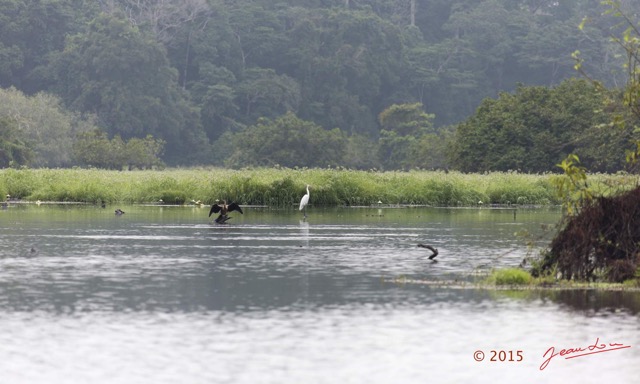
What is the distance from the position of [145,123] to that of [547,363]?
93.6 meters

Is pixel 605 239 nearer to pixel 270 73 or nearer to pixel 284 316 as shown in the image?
pixel 284 316

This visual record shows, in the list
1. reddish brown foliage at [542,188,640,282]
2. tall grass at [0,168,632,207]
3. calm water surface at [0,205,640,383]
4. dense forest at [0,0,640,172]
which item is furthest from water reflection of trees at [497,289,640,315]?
dense forest at [0,0,640,172]

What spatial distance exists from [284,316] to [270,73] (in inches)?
3828

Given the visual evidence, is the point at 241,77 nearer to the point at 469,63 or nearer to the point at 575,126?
the point at 469,63

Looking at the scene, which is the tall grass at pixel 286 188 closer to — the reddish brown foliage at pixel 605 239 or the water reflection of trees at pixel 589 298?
the reddish brown foliage at pixel 605 239

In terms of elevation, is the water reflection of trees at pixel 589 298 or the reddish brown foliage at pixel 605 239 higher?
the reddish brown foliage at pixel 605 239

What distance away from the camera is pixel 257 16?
12025cm

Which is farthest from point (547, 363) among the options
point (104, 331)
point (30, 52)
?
point (30, 52)

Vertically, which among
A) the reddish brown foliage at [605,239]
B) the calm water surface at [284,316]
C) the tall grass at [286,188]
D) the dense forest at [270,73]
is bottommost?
the calm water surface at [284,316]

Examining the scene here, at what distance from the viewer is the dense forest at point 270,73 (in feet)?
316

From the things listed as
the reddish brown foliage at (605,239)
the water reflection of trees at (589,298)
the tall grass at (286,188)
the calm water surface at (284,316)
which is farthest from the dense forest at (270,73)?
the water reflection of trees at (589,298)

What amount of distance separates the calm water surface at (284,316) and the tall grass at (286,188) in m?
21.7

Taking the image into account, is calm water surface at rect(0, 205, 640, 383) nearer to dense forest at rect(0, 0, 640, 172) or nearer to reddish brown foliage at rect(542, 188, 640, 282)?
reddish brown foliage at rect(542, 188, 640, 282)

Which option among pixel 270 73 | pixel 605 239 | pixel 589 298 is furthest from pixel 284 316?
pixel 270 73
